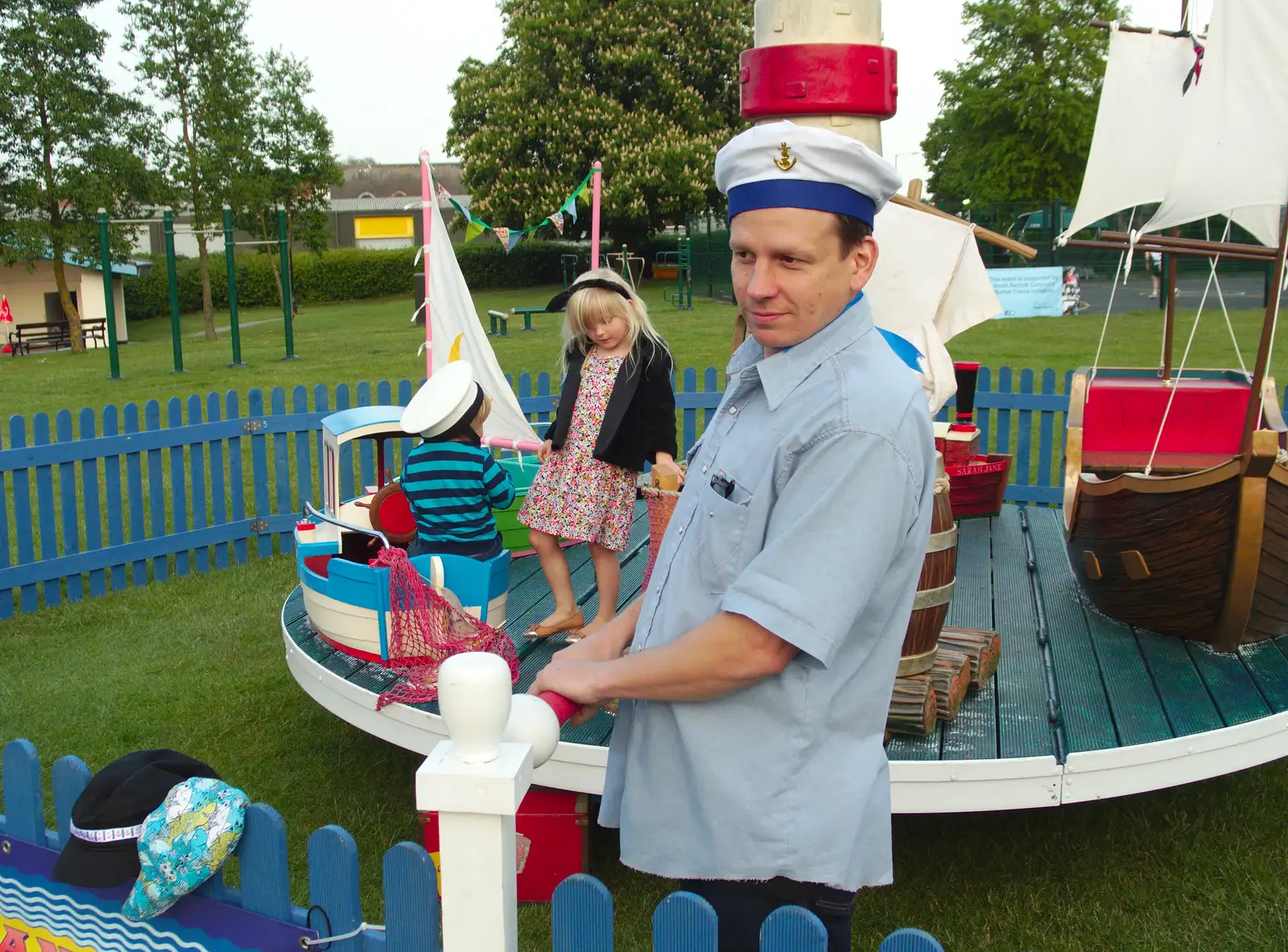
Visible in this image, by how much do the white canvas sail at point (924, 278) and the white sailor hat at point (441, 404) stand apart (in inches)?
64.2

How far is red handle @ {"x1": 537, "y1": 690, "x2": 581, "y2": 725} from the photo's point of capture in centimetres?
179

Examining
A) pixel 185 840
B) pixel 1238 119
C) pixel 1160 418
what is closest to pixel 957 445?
pixel 1160 418

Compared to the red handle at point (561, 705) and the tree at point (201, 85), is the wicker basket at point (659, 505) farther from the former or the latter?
the tree at point (201, 85)

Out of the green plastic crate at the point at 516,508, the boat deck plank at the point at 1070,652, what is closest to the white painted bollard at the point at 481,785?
the boat deck plank at the point at 1070,652

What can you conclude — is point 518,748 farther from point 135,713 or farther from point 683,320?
point 683,320

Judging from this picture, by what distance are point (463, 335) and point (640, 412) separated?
278cm

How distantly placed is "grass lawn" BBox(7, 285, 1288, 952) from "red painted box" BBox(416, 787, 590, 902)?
10 cm

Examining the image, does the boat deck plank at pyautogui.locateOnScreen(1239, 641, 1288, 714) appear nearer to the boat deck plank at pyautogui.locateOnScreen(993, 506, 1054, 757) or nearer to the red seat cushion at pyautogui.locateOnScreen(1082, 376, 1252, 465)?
the boat deck plank at pyautogui.locateOnScreen(993, 506, 1054, 757)

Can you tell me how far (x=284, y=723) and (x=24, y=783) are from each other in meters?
2.47

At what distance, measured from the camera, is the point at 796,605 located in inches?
63.3

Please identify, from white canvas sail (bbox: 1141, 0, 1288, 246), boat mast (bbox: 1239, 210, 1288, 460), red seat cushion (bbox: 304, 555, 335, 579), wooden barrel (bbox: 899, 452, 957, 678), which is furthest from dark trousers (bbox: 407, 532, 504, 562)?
white canvas sail (bbox: 1141, 0, 1288, 246)

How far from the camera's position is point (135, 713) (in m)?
5.29

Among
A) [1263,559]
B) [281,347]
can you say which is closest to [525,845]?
[1263,559]

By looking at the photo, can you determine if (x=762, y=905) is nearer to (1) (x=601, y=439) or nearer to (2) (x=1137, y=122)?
(1) (x=601, y=439)
